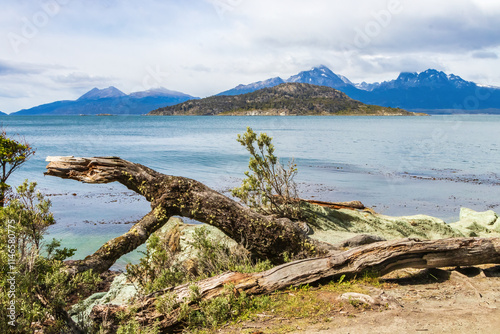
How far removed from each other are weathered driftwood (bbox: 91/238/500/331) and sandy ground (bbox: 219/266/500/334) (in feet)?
1.33

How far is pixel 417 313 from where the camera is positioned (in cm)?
582

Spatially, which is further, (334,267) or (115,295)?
(115,295)

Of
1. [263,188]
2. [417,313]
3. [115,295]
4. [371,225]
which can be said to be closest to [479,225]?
[371,225]

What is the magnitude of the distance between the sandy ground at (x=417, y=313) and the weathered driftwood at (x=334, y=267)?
0.41m

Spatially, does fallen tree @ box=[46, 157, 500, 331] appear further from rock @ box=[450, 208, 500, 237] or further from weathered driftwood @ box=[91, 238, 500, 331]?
rock @ box=[450, 208, 500, 237]

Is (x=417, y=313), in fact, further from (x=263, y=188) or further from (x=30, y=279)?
(x=263, y=188)

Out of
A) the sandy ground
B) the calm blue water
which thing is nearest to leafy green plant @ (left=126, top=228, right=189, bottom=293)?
the sandy ground

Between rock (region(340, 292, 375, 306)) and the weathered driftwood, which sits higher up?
the weathered driftwood

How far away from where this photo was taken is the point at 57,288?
19.2ft

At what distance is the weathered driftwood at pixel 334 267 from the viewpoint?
20.3 ft

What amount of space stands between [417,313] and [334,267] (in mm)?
1676

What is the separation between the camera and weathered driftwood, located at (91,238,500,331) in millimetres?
6184

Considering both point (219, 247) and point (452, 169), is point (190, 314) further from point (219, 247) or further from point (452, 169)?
point (452, 169)

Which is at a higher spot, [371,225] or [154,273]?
[154,273]
